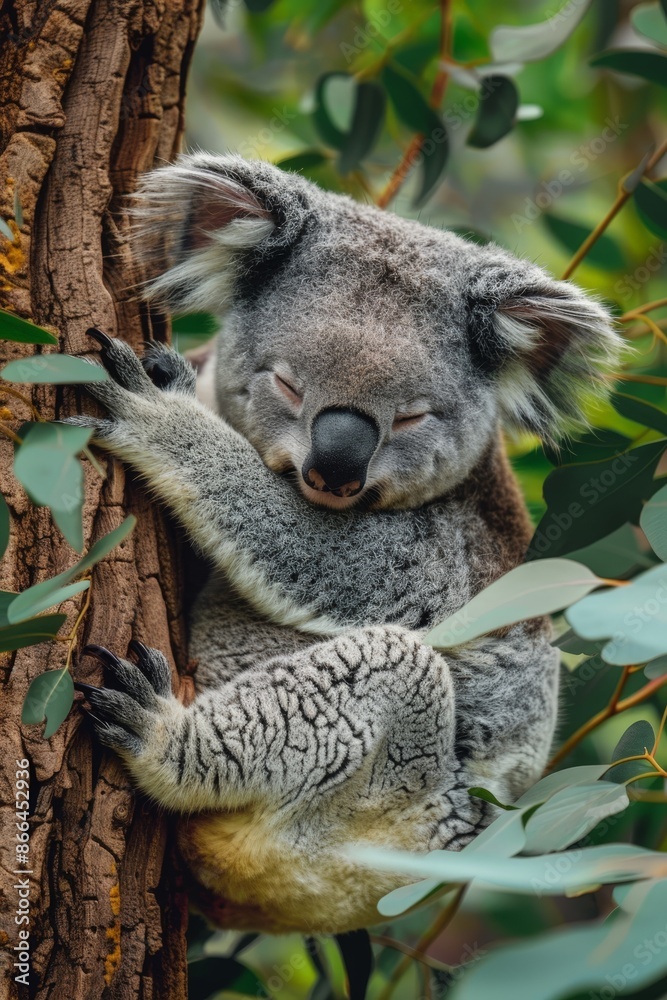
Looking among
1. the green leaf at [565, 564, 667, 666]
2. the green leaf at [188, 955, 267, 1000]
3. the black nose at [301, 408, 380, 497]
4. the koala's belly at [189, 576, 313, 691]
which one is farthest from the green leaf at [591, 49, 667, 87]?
the green leaf at [188, 955, 267, 1000]

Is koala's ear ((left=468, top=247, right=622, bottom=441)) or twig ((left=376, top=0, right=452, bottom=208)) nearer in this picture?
koala's ear ((left=468, top=247, right=622, bottom=441))

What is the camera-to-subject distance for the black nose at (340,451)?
7.77ft

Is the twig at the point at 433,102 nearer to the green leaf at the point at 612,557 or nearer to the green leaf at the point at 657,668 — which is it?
the green leaf at the point at 612,557

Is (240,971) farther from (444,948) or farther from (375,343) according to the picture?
(444,948)

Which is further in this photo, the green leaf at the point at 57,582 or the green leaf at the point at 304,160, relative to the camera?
the green leaf at the point at 304,160

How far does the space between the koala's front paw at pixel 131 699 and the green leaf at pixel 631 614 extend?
110 centimetres

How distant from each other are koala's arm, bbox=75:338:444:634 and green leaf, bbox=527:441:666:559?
0.39m

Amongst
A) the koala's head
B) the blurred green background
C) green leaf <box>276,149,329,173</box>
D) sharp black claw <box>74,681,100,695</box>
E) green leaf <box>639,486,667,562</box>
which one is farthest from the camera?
green leaf <box>276,149,329,173</box>

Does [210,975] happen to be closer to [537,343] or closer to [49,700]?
[49,700]

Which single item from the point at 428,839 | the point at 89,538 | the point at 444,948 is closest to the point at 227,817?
the point at 428,839

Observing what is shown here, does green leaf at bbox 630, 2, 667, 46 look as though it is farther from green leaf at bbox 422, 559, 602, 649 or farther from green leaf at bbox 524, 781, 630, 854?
green leaf at bbox 524, 781, 630, 854

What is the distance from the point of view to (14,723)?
6.08 ft

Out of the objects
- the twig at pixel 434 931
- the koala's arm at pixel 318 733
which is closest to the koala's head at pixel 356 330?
the koala's arm at pixel 318 733

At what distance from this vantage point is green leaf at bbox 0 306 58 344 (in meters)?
1.72
